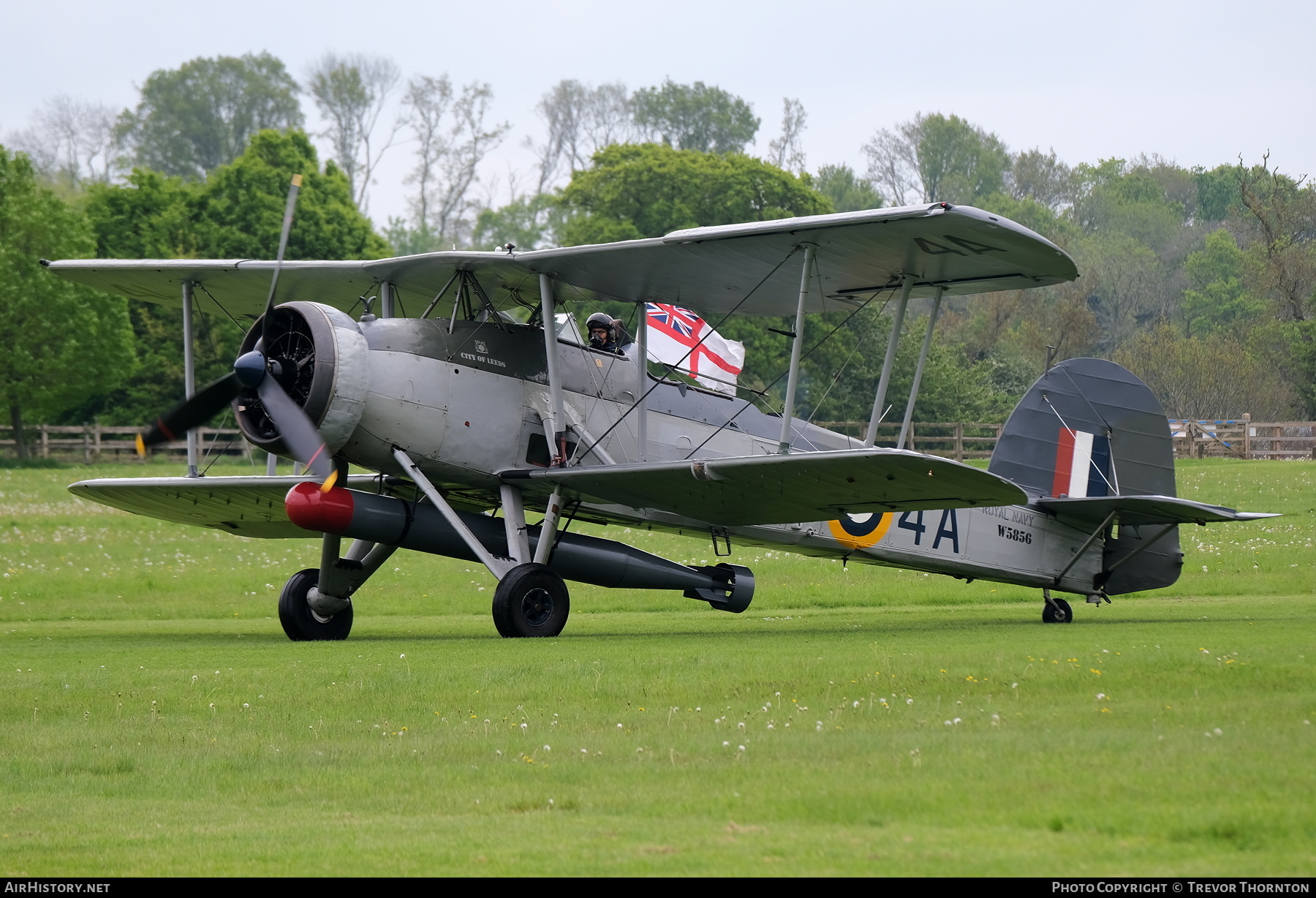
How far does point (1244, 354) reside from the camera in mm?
65688

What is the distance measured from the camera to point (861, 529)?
17.8 metres

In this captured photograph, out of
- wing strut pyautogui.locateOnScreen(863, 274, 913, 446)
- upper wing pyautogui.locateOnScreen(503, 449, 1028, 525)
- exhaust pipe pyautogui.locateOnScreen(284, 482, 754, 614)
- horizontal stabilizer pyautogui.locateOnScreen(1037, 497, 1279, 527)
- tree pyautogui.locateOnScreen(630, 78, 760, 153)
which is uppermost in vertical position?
tree pyautogui.locateOnScreen(630, 78, 760, 153)

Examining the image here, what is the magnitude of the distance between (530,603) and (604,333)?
3.60 metres

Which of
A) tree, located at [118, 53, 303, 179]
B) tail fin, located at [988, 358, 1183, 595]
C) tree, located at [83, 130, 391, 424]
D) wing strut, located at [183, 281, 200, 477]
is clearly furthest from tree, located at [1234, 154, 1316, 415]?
tree, located at [118, 53, 303, 179]

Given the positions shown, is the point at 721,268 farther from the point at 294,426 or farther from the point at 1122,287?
the point at 1122,287

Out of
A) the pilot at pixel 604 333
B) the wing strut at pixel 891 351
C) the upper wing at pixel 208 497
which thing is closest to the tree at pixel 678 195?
the upper wing at pixel 208 497

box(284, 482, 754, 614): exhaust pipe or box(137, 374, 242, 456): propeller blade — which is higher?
box(137, 374, 242, 456): propeller blade

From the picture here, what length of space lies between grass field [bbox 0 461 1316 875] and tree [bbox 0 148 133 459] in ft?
109

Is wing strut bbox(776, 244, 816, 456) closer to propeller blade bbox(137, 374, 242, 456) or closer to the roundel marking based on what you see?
the roundel marking

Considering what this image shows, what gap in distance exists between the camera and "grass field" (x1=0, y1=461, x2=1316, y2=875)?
6.17m

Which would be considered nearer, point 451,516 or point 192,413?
point 451,516

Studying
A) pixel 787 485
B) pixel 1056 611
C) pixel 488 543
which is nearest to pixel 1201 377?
pixel 1056 611
